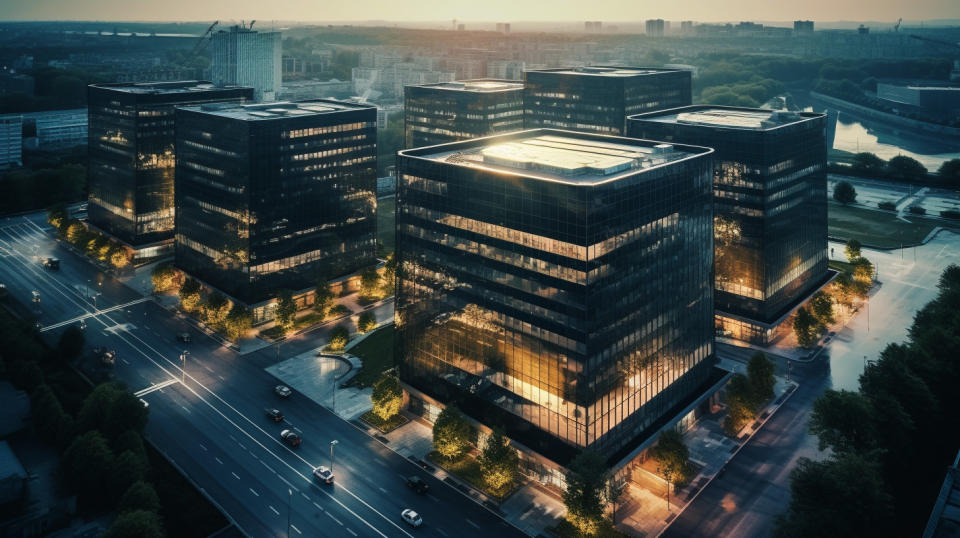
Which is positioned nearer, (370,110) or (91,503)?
(91,503)

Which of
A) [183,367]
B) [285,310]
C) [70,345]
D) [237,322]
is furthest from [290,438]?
[70,345]

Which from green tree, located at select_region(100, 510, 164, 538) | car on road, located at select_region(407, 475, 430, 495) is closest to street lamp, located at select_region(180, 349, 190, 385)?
green tree, located at select_region(100, 510, 164, 538)

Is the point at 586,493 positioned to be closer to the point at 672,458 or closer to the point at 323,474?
the point at 672,458

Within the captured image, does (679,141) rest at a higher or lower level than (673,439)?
higher

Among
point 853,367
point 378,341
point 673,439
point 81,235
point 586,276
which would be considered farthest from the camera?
point 81,235

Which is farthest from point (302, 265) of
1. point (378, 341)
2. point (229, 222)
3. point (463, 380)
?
point (463, 380)

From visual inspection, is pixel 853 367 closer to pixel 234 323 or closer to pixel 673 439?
pixel 673 439
